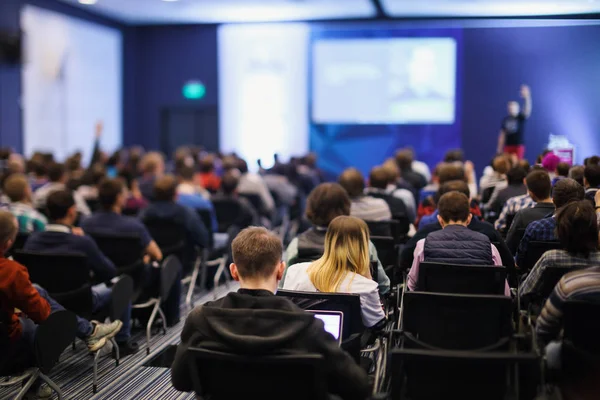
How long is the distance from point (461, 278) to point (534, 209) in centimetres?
135

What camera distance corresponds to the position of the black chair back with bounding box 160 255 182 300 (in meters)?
5.39

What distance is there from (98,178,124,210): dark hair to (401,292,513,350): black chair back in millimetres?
3009

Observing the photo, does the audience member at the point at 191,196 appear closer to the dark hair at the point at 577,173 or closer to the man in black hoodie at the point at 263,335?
the dark hair at the point at 577,173

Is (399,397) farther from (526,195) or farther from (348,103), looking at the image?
(348,103)

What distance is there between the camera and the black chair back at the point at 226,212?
7.72 m

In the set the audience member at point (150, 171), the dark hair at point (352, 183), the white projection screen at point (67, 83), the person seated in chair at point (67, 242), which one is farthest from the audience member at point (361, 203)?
the white projection screen at point (67, 83)

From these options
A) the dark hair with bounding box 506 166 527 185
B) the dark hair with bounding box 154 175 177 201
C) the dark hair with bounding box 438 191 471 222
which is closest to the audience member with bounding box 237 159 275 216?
the dark hair with bounding box 154 175 177 201

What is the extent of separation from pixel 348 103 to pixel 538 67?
4152mm

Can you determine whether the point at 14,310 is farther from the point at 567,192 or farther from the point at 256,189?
the point at 256,189

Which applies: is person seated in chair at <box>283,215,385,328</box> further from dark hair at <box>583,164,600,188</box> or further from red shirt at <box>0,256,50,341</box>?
dark hair at <box>583,164,600,188</box>

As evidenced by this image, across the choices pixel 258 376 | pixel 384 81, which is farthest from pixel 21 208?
pixel 384 81

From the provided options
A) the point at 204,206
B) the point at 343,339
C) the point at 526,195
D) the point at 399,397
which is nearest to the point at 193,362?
the point at 399,397

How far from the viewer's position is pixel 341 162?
16.3m

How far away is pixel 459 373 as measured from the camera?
7.66 feet
